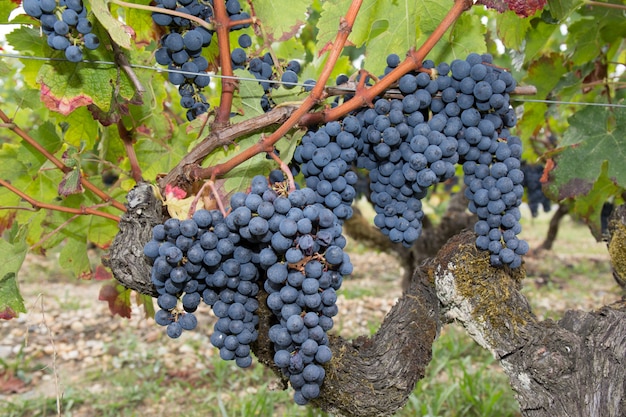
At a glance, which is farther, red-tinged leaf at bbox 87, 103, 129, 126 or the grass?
the grass

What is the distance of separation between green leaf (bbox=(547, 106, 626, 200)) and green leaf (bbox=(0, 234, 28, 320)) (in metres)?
2.11

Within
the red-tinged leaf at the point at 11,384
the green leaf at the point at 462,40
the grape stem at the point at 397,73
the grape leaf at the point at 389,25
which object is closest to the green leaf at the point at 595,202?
the green leaf at the point at 462,40

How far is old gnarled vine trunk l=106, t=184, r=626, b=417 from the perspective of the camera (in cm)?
179

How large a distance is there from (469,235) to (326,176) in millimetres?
754

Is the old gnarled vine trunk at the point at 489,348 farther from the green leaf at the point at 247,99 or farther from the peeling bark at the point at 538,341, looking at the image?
the green leaf at the point at 247,99

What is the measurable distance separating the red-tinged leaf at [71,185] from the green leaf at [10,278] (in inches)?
15.2

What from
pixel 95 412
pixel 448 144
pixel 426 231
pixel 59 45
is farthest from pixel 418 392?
pixel 59 45

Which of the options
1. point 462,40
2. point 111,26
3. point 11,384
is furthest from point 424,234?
point 111,26

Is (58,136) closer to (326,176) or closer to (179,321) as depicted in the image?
(179,321)

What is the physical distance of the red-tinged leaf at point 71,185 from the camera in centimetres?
185

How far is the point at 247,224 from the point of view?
50.0 inches

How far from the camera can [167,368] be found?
199 inches

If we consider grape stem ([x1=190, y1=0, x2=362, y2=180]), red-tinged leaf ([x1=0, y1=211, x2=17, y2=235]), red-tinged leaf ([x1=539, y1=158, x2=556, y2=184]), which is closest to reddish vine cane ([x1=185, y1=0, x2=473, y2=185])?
grape stem ([x1=190, y1=0, x2=362, y2=180])

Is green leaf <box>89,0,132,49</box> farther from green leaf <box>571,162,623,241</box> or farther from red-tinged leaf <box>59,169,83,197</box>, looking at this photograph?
green leaf <box>571,162,623,241</box>
